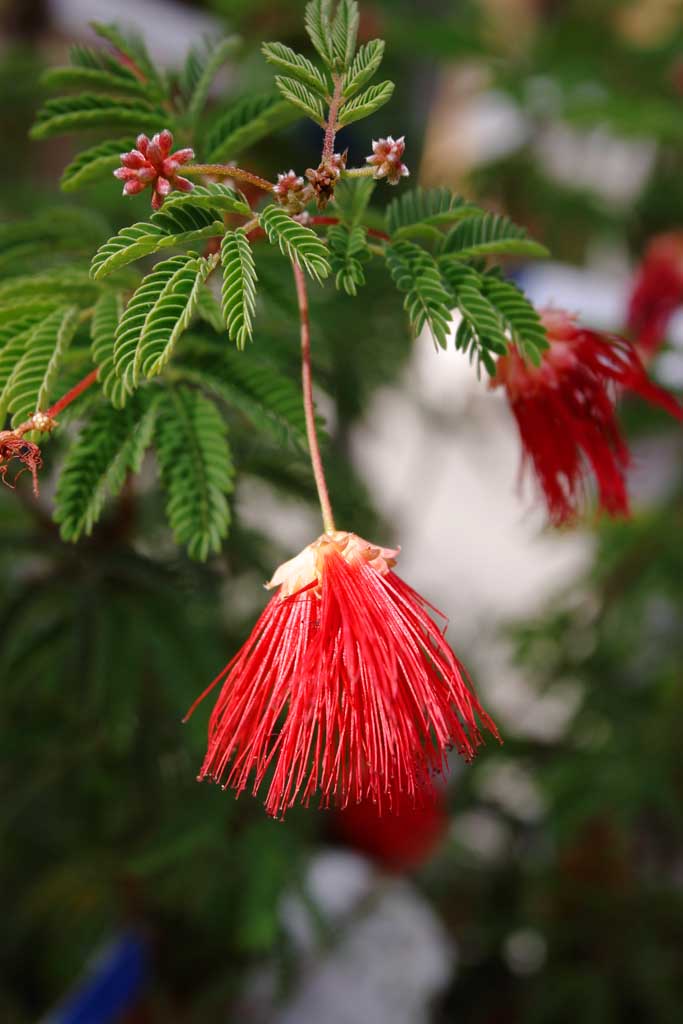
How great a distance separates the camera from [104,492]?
1.42ft

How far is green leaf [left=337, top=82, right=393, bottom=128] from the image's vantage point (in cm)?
34

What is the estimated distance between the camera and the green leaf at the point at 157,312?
13.3 inches

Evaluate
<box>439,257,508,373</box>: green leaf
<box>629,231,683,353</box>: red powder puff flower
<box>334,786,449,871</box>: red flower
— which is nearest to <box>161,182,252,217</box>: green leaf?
<box>439,257,508,373</box>: green leaf

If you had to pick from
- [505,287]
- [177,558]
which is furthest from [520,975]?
[505,287]

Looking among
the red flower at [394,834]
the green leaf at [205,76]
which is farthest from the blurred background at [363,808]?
the green leaf at [205,76]

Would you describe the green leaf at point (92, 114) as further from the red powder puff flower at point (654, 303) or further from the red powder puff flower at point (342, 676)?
the red powder puff flower at point (654, 303)

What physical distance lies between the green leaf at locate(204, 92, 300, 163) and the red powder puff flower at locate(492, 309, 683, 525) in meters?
0.17

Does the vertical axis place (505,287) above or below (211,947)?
above

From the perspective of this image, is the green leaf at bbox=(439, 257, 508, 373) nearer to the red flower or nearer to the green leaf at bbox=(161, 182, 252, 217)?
the green leaf at bbox=(161, 182, 252, 217)

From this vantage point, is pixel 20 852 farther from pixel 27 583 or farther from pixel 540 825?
pixel 540 825

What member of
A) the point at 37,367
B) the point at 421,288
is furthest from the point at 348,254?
the point at 37,367

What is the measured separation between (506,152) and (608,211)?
7.2 inches

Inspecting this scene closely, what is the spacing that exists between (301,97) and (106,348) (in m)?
0.14

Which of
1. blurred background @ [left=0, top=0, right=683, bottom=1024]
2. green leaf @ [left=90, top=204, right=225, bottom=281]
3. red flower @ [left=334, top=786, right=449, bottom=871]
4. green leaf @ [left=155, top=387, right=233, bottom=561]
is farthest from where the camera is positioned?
red flower @ [left=334, top=786, right=449, bottom=871]
